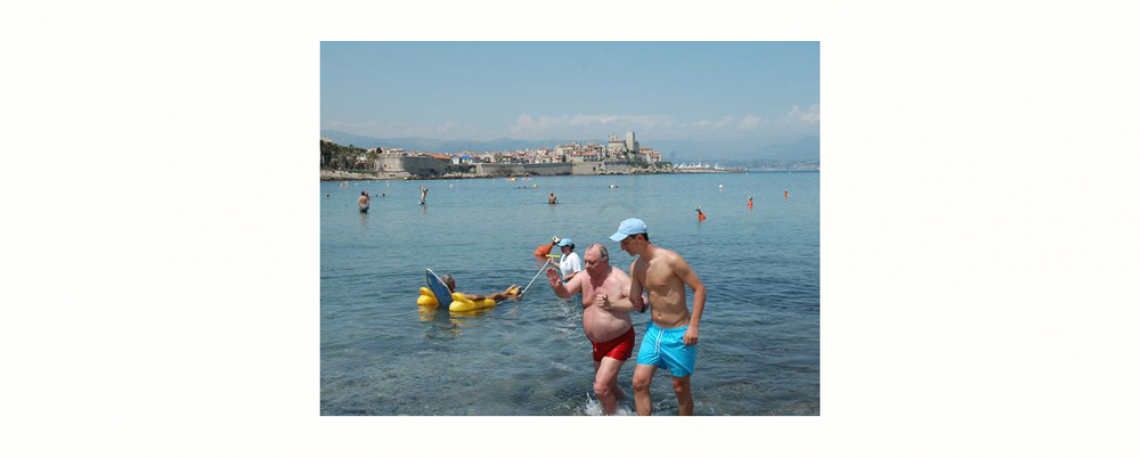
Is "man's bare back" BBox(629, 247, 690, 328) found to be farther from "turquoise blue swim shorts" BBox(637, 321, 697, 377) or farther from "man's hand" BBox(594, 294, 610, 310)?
"man's hand" BBox(594, 294, 610, 310)

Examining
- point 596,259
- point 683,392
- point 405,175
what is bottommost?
point 683,392

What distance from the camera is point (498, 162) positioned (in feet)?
412

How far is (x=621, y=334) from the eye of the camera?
6.16 meters

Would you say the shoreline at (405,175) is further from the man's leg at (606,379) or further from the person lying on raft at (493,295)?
the man's leg at (606,379)

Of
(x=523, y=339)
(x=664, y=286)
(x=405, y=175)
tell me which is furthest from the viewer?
(x=405, y=175)

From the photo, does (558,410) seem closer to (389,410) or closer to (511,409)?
(511,409)

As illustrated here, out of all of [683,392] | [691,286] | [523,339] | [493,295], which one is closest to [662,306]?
[691,286]

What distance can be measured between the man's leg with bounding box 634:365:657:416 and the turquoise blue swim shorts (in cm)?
5

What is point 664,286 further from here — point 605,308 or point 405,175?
point 405,175

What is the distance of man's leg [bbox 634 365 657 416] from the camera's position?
6000 millimetres

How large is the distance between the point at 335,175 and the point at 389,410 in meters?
82.4

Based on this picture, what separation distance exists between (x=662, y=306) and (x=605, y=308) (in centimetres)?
45

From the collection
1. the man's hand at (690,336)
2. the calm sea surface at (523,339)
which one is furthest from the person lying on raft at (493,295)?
the man's hand at (690,336)

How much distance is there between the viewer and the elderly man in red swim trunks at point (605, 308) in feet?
19.9
